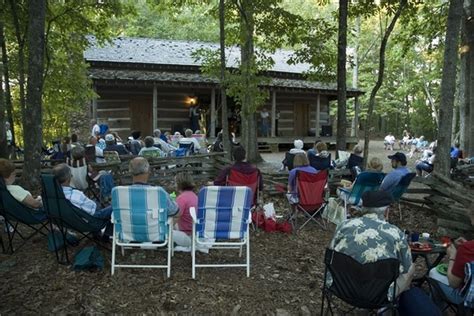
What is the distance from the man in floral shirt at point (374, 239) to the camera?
3.32 meters

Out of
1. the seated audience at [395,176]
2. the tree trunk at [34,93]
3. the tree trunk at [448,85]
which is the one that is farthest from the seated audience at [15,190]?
the tree trunk at [448,85]

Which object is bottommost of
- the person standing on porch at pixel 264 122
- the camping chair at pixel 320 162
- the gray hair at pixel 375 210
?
the camping chair at pixel 320 162

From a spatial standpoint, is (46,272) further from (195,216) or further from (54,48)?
(54,48)

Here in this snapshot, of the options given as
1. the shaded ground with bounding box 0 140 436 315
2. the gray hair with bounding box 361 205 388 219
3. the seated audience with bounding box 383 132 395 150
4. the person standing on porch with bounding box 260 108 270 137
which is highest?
the person standing on porch with bounding box 260 108 270 137

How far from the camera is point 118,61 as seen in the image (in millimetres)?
18656

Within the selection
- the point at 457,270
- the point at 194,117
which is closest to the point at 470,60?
the point at 194,117

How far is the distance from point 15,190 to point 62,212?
0.91 metres

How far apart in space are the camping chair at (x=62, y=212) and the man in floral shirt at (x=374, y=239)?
2.56 meters

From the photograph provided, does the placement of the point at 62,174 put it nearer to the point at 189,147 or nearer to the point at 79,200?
the point at 79,200

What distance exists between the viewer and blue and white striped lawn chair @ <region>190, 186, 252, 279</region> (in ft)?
14.9

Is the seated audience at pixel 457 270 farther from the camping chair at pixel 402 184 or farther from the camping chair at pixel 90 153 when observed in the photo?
the camping chair at pixel 90 153

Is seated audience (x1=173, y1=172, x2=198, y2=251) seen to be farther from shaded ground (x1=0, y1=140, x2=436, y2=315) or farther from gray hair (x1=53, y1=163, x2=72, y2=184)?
gray hair (x1=53, y1=163, x2=72, y2=184)

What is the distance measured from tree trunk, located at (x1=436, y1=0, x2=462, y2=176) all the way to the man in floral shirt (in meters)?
4.76

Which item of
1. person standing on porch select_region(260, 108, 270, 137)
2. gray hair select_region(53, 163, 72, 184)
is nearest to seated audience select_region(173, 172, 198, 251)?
gray hair select_region(53, 163, 72, 184)
